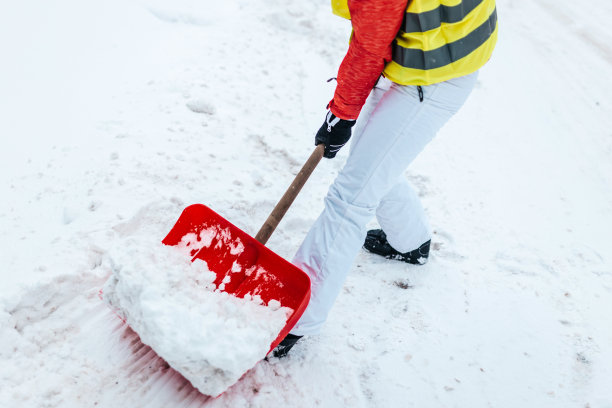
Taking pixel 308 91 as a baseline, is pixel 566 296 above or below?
above

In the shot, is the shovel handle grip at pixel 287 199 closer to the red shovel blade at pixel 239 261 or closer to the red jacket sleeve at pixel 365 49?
the red shovel blade at pixel 239 261

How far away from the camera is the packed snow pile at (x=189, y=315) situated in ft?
4.55

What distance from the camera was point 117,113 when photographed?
273 centimetres

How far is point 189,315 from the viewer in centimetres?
147

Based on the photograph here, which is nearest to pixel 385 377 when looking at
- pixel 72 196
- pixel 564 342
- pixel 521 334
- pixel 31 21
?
pixel 521 334

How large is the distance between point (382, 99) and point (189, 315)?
1080 millimetres

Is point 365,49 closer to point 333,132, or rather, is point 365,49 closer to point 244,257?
point 333,132

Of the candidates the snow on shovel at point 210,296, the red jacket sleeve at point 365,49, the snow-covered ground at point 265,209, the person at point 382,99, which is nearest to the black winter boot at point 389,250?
the snow-covered ground at point 265,209

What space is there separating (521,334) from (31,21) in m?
3.67

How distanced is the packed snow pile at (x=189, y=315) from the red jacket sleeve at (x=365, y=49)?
837 mm

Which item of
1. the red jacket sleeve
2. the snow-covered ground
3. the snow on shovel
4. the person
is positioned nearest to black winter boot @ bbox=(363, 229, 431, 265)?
the snow-covered ground

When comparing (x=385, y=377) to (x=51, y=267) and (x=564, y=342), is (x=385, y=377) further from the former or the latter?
(x=51, y=267)

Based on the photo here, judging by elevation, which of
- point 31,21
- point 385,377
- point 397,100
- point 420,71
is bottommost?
point 31,21

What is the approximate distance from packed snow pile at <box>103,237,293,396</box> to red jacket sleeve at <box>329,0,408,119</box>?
837mm
